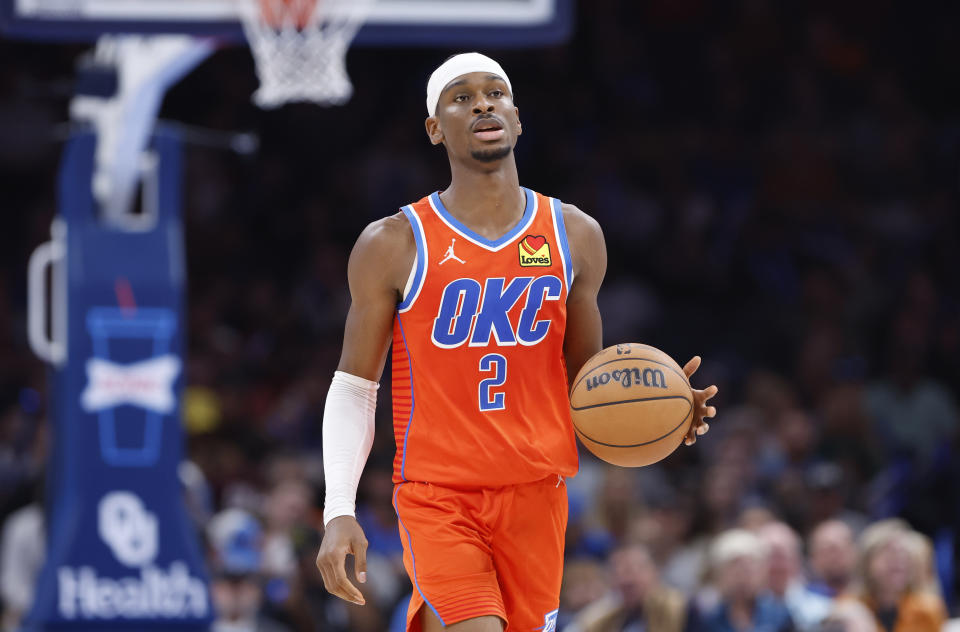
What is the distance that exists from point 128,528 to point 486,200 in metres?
4.42

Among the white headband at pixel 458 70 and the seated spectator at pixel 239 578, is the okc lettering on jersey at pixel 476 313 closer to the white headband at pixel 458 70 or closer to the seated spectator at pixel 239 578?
the white headband at pixel 458 70

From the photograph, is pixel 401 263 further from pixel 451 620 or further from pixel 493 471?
pixel 451 620

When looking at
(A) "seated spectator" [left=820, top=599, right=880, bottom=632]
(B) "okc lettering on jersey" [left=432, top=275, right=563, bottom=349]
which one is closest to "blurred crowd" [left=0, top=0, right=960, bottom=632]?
(A) "seated spectator" [left=820, top=599, right=880, bottom=632]

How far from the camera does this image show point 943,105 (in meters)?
14.5

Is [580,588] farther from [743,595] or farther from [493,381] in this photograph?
[493,381]

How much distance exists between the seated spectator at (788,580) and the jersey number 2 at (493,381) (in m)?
4.59

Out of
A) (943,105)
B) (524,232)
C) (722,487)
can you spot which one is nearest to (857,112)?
(943,105)

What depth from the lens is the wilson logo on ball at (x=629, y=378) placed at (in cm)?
421

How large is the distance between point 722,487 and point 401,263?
591 cm

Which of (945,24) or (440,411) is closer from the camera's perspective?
(440,411)

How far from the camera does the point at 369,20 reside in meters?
7.73

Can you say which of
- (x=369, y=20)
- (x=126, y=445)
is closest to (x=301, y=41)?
(x=369, y=20)

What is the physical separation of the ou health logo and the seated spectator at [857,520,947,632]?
3943 mm

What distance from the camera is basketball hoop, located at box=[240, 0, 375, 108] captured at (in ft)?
25.1
